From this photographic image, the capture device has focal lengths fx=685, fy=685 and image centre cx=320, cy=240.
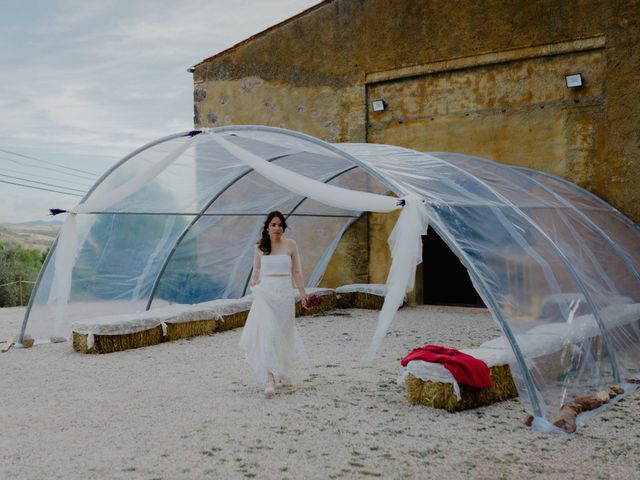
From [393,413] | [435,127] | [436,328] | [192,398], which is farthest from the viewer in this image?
[435,127]

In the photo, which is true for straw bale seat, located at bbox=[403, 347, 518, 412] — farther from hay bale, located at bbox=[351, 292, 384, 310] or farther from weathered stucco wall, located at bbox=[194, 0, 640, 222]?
hay bale, located at bbox=[351, 292, 384, 310]

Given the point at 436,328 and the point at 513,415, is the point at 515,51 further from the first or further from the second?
the point at 513,415

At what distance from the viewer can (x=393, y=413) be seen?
17.3 feet

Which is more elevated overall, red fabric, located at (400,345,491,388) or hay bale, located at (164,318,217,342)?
red fabric, located at (400,345,491,388)

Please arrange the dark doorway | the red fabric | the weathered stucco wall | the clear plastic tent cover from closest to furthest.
→ 1. the red fabric
2. the clear plastic tent cover
3. the weathered stucco wall
4. the dark doorway

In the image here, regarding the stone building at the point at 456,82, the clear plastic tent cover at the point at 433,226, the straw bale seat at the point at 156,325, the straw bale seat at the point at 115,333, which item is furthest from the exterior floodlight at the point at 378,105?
the straw bale seat at the point at 115,333

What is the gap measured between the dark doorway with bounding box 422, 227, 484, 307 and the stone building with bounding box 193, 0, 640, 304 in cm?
89

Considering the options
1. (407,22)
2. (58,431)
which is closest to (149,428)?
(58,431)

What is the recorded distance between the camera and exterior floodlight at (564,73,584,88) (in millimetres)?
9711

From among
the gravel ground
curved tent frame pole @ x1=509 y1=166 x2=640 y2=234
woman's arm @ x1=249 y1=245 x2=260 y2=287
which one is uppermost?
curved tent frame pole @ x1=509 y1=166 x2=640 y2=234

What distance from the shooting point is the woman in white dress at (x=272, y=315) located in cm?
594

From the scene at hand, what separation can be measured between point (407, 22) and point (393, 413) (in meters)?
8.06

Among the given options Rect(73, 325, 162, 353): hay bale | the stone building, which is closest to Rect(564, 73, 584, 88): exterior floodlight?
the stone building

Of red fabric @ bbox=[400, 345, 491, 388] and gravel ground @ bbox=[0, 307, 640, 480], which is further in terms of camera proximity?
red fabric @ bbox=[400, 345, 491, 388]
